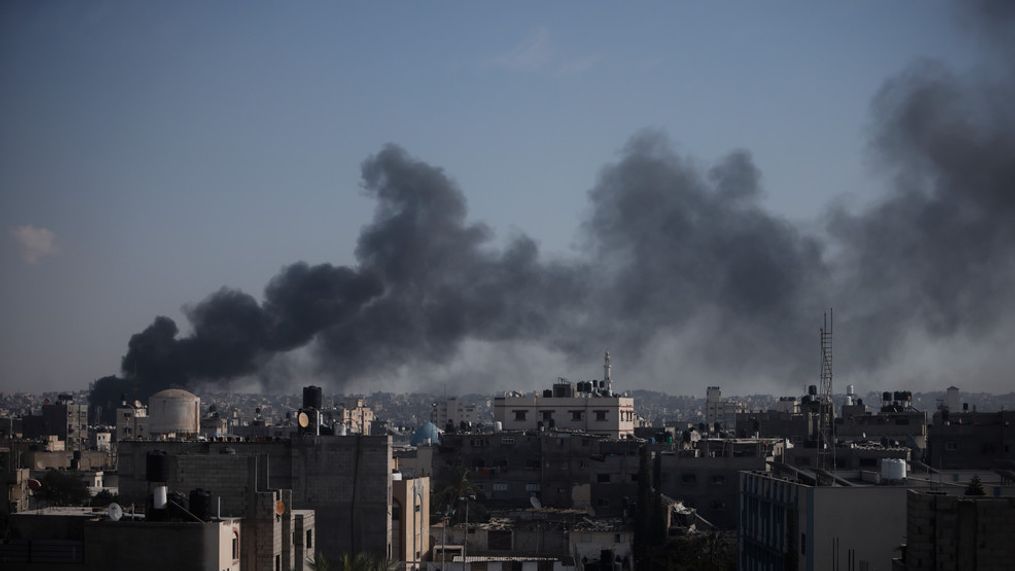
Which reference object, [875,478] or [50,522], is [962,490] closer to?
[875,478]

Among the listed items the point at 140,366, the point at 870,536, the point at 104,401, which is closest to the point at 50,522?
the point at 870,536

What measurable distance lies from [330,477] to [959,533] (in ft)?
67.3

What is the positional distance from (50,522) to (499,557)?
85.4ft

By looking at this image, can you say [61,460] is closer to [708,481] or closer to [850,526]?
[708,481]

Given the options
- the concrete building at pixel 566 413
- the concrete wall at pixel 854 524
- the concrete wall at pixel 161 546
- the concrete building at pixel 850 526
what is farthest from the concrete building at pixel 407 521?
the concrete building at pixel 566 413

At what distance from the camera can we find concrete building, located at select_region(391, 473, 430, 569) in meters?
48.9

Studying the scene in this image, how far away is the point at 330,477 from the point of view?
4559cm

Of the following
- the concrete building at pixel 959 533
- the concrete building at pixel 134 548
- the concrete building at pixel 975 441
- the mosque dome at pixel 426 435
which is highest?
the concrete building at pixel 959 533

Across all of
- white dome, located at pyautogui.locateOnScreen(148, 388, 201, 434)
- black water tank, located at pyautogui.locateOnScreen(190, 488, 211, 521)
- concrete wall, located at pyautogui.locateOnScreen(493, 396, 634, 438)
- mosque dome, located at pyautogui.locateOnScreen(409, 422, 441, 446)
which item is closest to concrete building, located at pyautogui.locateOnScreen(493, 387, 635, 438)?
concrete wall, located at pyautogui.locateOnScreen(493, 396, 634, 438)

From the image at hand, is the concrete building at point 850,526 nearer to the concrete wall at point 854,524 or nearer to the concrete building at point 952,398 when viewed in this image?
the concrete wall at point 854,524

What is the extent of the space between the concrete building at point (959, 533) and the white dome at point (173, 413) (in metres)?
61.1

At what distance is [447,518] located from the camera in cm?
6612

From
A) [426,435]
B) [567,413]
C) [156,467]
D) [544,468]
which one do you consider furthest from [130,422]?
[156,467]

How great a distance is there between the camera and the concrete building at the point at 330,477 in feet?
147
